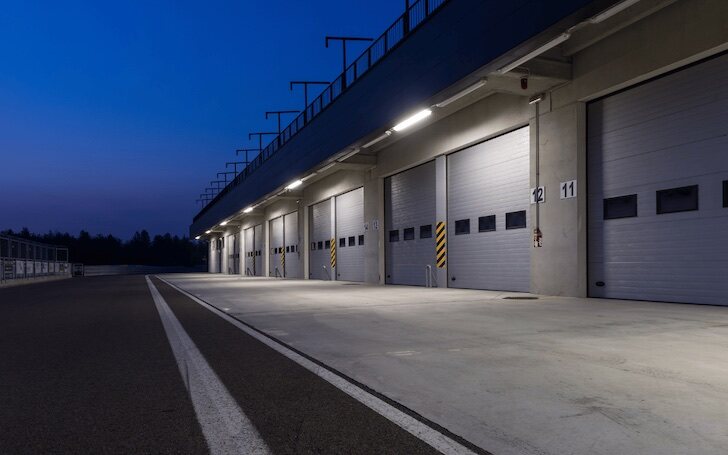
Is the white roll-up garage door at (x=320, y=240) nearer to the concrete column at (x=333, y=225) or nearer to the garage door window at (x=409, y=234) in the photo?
the concrete column at (x=333, y=225)

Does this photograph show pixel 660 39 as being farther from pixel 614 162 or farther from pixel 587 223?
pixel 587 223

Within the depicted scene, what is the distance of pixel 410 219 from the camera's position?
22109mm

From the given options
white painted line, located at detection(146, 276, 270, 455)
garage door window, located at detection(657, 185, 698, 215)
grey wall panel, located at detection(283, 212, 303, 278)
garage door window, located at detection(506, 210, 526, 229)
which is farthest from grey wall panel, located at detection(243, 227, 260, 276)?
white painted line, located at detection(146, 276, 270, 455)

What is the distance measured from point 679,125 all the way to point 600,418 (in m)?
9.77

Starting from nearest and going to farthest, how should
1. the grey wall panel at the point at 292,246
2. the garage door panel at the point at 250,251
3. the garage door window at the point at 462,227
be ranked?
the garage door window at the point at 462,227
the grey wall panel at the point at 292,246
the garage door panel at the point at 250,251

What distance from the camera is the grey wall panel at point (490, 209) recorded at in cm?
1570

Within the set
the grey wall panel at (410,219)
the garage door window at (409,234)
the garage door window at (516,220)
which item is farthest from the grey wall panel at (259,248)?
the garage door window at (516,220)

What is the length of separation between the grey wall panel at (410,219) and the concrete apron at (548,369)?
9.99m

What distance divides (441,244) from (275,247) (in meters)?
Answer: 26.3

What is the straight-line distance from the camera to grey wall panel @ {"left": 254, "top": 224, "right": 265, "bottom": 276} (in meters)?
48.7

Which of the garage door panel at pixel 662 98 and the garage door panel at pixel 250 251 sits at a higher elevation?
the garage door panel at pixel 662 98

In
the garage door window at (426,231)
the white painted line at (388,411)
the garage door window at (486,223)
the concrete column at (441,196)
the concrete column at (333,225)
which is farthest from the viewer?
the concrete column at (333,225)

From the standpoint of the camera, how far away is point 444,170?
19.3m

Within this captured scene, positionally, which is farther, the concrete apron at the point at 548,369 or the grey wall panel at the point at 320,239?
the grey wall panel at the point at 320,239
